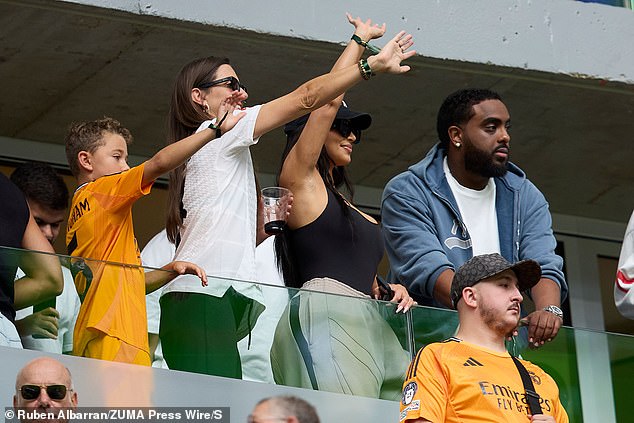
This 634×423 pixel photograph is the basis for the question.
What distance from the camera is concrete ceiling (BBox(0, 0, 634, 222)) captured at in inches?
348

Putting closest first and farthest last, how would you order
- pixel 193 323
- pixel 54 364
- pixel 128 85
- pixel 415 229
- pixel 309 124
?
pixel 54 364, pixel 193 323, pixel 309 124, pixel 415 229, pixel 128 85

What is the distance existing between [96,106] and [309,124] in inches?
156

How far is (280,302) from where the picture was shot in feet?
19.5

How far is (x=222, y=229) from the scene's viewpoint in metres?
5.95

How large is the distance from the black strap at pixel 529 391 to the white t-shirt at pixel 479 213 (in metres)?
1.34

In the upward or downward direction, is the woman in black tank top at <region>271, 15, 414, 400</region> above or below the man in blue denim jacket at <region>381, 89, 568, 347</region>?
below

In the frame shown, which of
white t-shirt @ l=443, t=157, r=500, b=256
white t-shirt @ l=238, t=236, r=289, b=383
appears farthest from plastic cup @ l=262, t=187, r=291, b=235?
white t-shirt @ l=443, t=157, r=500, b=256

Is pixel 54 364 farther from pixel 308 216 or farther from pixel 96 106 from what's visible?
pixel 96 106

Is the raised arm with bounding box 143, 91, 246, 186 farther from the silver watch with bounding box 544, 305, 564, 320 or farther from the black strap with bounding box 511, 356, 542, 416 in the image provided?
the silver watch with bounding box 544, 305, 564, 320

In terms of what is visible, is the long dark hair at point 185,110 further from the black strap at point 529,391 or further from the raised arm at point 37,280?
the black strap at point 529,391

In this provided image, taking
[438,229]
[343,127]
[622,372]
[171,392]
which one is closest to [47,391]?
[171,392]

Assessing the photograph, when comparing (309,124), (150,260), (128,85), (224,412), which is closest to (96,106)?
(128,85)

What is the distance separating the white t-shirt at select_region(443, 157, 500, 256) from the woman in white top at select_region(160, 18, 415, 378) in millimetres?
1106

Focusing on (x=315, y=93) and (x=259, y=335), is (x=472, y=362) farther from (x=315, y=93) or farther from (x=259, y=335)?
(x=315, y=93)
